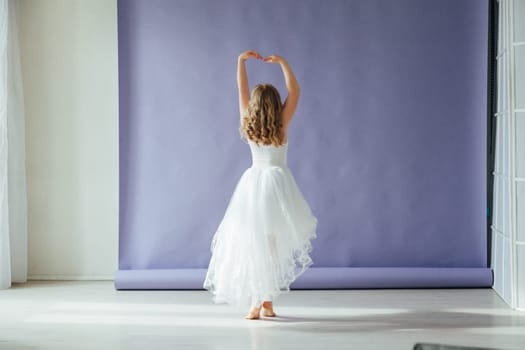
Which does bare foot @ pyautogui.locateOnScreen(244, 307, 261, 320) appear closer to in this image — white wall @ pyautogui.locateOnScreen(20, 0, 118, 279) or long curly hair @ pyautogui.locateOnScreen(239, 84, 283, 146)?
long curly hair @ pyautogui.locateOnScreen(239, 84, 283, 146)

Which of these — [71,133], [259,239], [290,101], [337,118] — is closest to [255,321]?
[259,239]

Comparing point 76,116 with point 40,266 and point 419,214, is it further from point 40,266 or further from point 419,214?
point 419,214

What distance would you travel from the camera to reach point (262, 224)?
15.6 ft

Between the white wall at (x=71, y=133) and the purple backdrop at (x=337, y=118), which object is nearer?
the purple backdrop at (x=337, y=118)

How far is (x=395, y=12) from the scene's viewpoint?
20.0 ft

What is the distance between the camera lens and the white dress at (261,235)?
15.5ft

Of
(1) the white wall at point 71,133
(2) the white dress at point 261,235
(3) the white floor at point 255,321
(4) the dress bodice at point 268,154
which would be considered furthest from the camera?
(1) the white wall at point 71,133

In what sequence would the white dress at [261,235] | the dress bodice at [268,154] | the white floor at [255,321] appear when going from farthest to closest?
the dress bodice at [268,154] < the white dress at [261,235] < the white floor at [255,321]

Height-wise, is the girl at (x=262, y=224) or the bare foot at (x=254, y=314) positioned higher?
the girl at (x=262, y=224)

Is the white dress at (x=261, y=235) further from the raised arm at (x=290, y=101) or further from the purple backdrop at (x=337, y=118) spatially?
the purple backdrop at (x=337, y=118)

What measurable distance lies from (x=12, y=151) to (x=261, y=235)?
95.5 inches

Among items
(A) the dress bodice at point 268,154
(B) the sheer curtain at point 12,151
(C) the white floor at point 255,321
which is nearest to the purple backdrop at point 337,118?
(C) the white floor at point 255,321

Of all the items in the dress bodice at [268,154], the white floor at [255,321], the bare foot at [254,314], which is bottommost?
the white floor at [255,321]

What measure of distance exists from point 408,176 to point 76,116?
2494 millimetres
